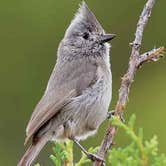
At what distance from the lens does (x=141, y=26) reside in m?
6.25

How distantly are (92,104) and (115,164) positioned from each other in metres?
2.23

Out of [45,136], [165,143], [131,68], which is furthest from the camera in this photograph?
[165,143]

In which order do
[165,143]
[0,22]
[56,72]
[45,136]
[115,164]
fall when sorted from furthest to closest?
[0,22]
[165,143]
[56,72]
[45,136]
[115,164]

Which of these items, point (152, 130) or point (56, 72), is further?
point (152, 130)

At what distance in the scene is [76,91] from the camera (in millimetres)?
7668

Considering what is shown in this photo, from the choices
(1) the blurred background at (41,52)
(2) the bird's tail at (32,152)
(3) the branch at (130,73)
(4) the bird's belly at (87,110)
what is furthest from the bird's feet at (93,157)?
(1) the blurred background at (41,52)

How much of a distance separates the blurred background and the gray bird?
419 cm

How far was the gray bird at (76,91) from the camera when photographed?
285 inches

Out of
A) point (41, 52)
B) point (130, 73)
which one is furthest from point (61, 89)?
point (41, 52)

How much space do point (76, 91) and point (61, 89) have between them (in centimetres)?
13

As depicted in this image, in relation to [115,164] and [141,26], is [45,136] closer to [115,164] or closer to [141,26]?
[141,26]

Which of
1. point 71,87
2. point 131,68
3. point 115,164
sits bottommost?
point 115,164

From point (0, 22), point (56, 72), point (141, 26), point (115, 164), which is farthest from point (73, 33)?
point (0, 22)

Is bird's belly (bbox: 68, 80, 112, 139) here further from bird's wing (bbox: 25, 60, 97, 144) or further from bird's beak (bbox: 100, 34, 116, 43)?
bird's beak (bbox: 100, 34, 116, 43)
